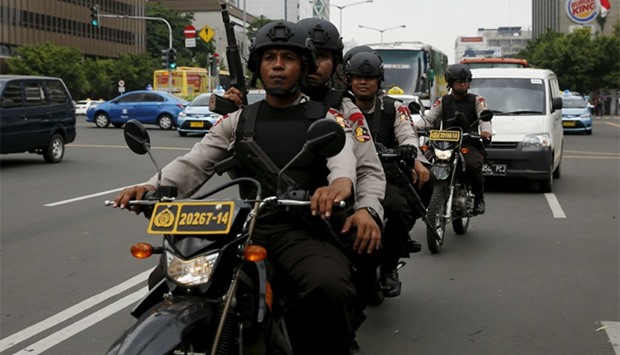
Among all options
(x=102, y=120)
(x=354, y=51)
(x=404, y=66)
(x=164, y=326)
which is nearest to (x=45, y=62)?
(x=102, y=120)

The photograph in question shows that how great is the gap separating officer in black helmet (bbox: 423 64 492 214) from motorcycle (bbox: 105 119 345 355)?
6747 millimetres

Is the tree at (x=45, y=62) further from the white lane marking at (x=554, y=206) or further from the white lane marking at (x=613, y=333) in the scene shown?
the white lane marking at (x=613, y=333)

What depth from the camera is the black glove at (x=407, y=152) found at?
646 centimetres

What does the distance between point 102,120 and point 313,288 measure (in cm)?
3408

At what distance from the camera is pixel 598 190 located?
50.1 feet

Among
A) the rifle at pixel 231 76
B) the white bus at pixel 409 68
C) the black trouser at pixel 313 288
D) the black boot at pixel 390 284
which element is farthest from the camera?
the white bus at pixel 409 68

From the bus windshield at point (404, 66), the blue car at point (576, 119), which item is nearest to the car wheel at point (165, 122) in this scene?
the bus windshield at point (404, 66)

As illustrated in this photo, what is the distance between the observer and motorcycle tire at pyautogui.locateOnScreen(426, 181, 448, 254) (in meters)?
9.10

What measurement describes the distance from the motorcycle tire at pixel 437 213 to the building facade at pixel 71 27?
71.8 m

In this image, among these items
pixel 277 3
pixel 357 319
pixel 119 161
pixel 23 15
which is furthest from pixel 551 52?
pixel 277 3

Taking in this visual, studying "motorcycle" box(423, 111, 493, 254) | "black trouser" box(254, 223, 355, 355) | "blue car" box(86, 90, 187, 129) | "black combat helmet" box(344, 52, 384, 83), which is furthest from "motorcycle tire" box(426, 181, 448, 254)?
"blue car" box(86, 90, 187, 129)

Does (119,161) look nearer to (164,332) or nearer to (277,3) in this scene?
(164,332)

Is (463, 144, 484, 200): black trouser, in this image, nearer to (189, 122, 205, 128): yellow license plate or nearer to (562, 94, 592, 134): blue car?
(189, 122, 205, 128): yellow license plate

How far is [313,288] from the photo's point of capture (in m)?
3.66
